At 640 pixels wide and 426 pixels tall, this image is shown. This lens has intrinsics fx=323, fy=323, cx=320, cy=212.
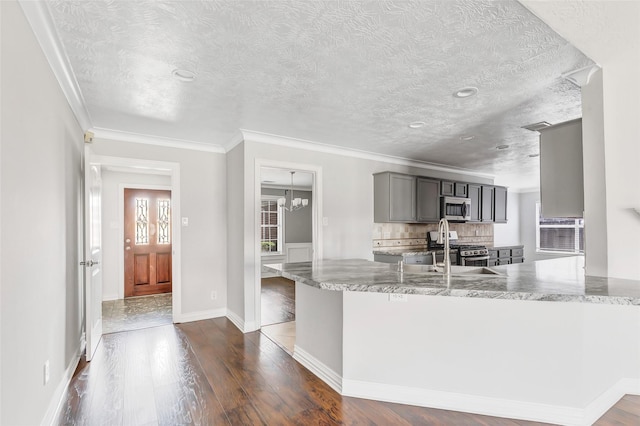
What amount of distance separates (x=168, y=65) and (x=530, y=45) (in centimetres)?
235

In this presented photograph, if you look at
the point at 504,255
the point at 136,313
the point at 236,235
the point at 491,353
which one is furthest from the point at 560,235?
the point at 136,313

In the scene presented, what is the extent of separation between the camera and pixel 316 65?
7.31ft

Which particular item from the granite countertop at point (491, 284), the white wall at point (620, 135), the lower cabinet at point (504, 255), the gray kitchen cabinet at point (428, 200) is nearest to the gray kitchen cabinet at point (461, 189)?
the gray kitchen cabinet at point (428, 200)

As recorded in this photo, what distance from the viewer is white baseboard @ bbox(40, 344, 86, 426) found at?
1.97 metres

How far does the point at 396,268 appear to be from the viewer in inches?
104

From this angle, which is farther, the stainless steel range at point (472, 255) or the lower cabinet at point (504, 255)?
the lower cabinet at point (504, 255)

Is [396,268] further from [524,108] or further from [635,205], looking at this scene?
[524,108]

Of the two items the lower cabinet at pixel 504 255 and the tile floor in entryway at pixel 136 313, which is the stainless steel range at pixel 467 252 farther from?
the tile floor in entryway at pixel 136 313

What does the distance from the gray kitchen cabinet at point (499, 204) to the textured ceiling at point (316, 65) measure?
289 cm

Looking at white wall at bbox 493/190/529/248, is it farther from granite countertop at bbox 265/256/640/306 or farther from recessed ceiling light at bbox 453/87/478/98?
recessed ceiling light at bbox 453/87/478/98

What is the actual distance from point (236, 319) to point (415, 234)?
3384 millimetres

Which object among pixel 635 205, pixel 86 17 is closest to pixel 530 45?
pixel 635 205

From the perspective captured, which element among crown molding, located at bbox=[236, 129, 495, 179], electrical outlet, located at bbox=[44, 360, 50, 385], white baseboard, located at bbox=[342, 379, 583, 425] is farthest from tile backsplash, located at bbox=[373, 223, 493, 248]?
electrical outlet, located at bbox=[44, 360, 50, 385]

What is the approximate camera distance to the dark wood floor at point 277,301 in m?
4.37
